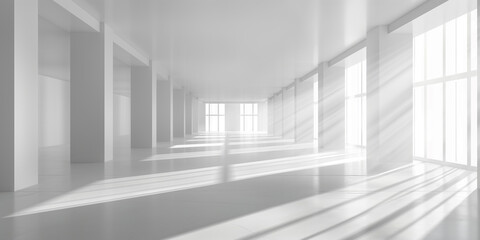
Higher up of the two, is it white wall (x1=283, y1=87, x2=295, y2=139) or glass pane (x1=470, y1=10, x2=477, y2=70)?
glass pane (x1=470, y1=10, x2=477, y2=70)

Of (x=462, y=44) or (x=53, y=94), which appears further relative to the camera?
(x=53, y=94)

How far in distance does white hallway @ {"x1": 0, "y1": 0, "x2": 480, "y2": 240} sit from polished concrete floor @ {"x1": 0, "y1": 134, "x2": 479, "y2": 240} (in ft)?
0.13

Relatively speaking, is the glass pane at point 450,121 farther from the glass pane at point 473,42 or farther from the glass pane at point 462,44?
the glass pane at point 473,42

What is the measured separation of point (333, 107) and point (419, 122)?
593 centimetres

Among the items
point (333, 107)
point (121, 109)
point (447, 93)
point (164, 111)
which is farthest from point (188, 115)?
point (447, 93)

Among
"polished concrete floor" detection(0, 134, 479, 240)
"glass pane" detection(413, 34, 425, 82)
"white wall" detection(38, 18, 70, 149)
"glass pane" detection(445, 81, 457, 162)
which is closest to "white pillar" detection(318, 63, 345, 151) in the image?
"glass pane" detection(413, 34, 425, 82)

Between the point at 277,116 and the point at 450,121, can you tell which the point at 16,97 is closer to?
the point at 450,121

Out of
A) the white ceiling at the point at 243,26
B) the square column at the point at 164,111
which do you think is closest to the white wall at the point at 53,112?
the square column at the point at 164,111

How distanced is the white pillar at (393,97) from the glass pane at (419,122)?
10.0ft

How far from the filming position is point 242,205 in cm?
741

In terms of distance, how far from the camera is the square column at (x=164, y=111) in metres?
29.4

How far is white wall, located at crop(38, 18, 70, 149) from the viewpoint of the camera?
20109 millimetres

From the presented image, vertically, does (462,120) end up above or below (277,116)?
below

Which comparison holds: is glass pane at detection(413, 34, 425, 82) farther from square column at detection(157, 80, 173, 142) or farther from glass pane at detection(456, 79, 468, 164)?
square column at detection(157, 80, 173, 142)
